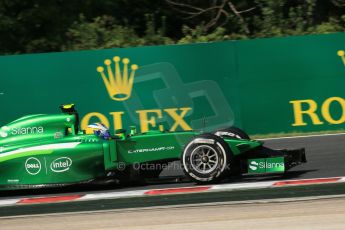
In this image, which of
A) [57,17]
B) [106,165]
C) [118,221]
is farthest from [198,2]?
[118,221]

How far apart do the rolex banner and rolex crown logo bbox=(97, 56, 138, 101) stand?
0.02m

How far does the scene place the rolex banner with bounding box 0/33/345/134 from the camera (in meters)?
12.5

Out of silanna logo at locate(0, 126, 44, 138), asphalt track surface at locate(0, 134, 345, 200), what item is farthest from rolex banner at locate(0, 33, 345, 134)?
silanna logo at locate(0, 126, 44, 138)

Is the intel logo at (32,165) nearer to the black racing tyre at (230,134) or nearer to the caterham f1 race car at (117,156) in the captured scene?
the caterham f1 race car at (117,156)

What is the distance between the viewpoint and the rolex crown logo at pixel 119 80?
41.5 feet

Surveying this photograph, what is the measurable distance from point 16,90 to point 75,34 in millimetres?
4566

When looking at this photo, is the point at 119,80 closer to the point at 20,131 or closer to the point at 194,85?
the point at 194,85

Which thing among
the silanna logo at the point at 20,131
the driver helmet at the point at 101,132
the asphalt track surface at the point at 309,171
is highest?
the silanna logo at the point at 20,131

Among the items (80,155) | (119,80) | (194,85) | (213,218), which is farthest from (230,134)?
(119,80)

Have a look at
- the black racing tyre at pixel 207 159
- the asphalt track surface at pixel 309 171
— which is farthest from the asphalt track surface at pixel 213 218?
the asphalt track surface at pixel 309 171

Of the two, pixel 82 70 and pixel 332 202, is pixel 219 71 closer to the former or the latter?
pixel 82 70

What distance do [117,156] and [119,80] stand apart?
4.95 meters

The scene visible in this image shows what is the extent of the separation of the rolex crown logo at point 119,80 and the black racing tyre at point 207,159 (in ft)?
16.8

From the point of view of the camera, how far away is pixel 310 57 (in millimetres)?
12531
